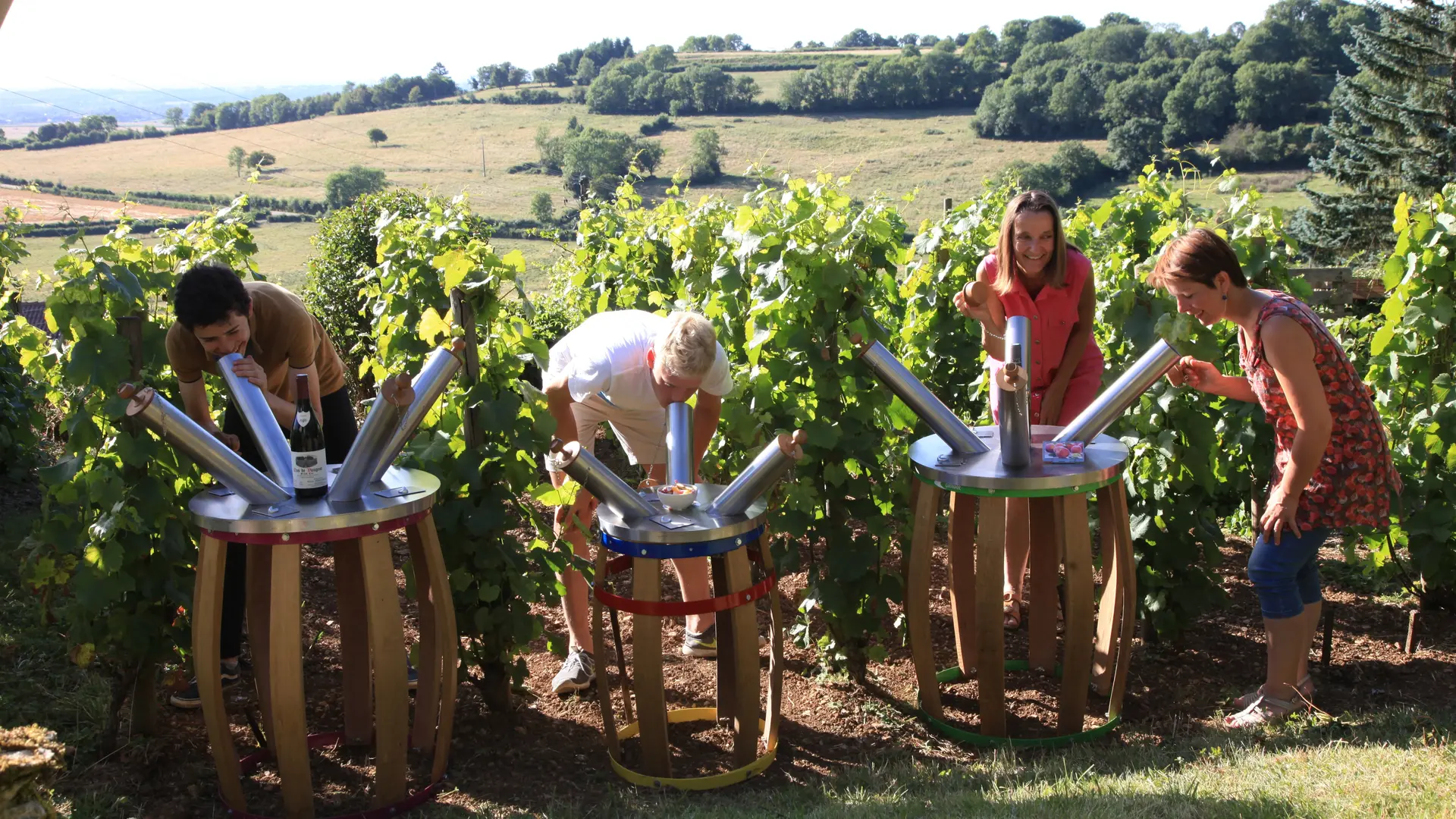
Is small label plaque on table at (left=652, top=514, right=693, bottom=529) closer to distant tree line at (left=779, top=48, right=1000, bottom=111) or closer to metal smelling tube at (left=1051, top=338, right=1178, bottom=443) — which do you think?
metal smelling tube at (left=1051, top=338, right=1178, bottom=443)

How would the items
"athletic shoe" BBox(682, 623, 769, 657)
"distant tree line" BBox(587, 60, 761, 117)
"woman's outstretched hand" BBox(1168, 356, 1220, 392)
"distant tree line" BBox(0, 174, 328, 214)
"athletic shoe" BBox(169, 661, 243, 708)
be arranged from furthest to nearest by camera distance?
"distant tree line" BBox(587, 60, 761, 117)
"distant tree line" BBox(0, 174, 328, 214)
"athletic shoe" BBox(682, 623, 769, 657)
"athletic shoe" BBox(169, 661, 243, 708)
"woman's outstretched hand" BBox(1168, 356, 1220, 392)

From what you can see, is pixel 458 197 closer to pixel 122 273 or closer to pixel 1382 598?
pixel 122 273

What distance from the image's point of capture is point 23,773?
2117 millimetres

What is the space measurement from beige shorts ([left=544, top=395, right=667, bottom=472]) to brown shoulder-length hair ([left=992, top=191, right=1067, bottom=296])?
118 cm

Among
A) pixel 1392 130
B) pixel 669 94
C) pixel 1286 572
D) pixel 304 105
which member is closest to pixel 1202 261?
pixel 1286 572

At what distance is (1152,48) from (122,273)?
143ft

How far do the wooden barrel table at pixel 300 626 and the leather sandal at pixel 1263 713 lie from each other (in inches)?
88.3

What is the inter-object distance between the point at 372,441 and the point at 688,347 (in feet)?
2.74

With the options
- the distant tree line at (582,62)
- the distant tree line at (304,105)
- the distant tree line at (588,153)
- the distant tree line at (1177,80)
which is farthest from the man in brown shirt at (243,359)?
the distant tree line at (582,62)

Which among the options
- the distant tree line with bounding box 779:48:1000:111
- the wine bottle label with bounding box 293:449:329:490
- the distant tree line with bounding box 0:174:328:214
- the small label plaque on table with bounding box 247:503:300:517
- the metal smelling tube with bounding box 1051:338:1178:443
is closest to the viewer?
the small label plaque on table with bounding box 247:503:300:517

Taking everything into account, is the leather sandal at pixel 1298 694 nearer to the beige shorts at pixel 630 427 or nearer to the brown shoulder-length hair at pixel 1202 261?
the brown shoulder-length hair at pixel 1202 261

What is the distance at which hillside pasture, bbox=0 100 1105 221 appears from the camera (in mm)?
32812

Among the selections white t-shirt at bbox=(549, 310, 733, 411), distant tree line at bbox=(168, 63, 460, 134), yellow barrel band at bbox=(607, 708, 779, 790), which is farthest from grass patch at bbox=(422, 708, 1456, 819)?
distant tree line at bbox=(168, 63, 460, 134)

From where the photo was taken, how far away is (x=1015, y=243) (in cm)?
350
